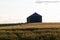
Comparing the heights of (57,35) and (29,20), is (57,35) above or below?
above

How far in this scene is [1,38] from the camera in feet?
70.2

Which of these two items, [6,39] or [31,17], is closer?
[6,39]

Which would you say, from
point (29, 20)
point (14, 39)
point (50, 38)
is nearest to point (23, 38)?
point (14, 39)

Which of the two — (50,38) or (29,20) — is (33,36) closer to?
(50,38)

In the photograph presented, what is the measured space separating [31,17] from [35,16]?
1.56 m

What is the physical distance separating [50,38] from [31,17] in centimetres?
6670

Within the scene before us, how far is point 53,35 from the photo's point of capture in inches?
842

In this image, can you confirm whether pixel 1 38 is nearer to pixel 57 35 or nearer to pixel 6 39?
pixel 6 39

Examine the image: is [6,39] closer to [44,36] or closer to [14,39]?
[14,39]

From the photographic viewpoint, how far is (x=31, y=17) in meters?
87.4

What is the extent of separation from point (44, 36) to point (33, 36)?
0.99 metres

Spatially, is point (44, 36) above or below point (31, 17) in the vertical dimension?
above

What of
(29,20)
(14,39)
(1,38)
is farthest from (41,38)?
(29,20)

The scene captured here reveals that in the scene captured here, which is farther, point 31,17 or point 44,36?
point 31,17
